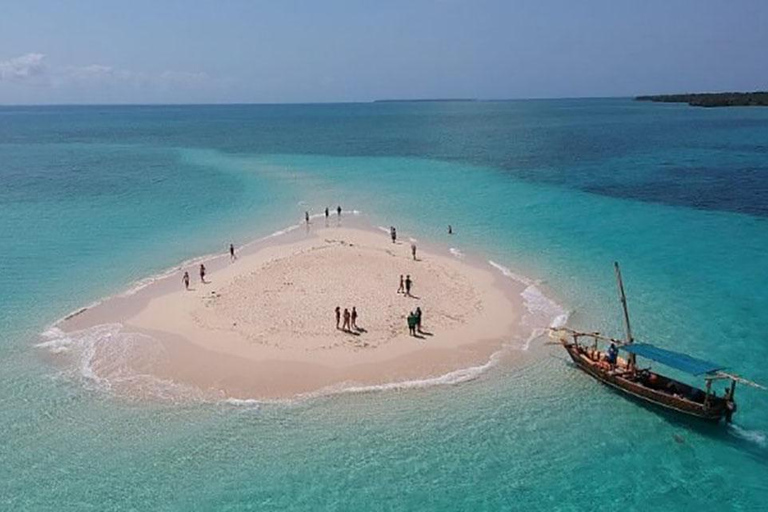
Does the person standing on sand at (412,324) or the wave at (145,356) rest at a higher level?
the person standing on sand at (412,324)

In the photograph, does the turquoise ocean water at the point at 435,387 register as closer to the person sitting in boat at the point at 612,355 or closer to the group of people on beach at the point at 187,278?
the person sitting in boat at the point at 612,355

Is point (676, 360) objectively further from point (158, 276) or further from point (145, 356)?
point (158, 276)

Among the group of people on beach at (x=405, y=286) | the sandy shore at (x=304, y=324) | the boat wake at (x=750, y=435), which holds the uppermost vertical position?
the group of people on beach at (x=405, y=286)

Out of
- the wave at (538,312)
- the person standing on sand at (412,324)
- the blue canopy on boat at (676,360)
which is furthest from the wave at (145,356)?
the blue canopy on boat at (676,360)

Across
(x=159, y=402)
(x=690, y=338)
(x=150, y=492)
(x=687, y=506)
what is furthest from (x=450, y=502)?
(x=690, y=338)

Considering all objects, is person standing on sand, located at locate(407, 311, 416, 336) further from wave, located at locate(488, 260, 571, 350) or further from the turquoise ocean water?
wave, located at locate(488, 260, 571, 350)

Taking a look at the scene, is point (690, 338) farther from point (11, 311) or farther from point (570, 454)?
point (11, 311)

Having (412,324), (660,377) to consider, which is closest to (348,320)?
(412,324)
